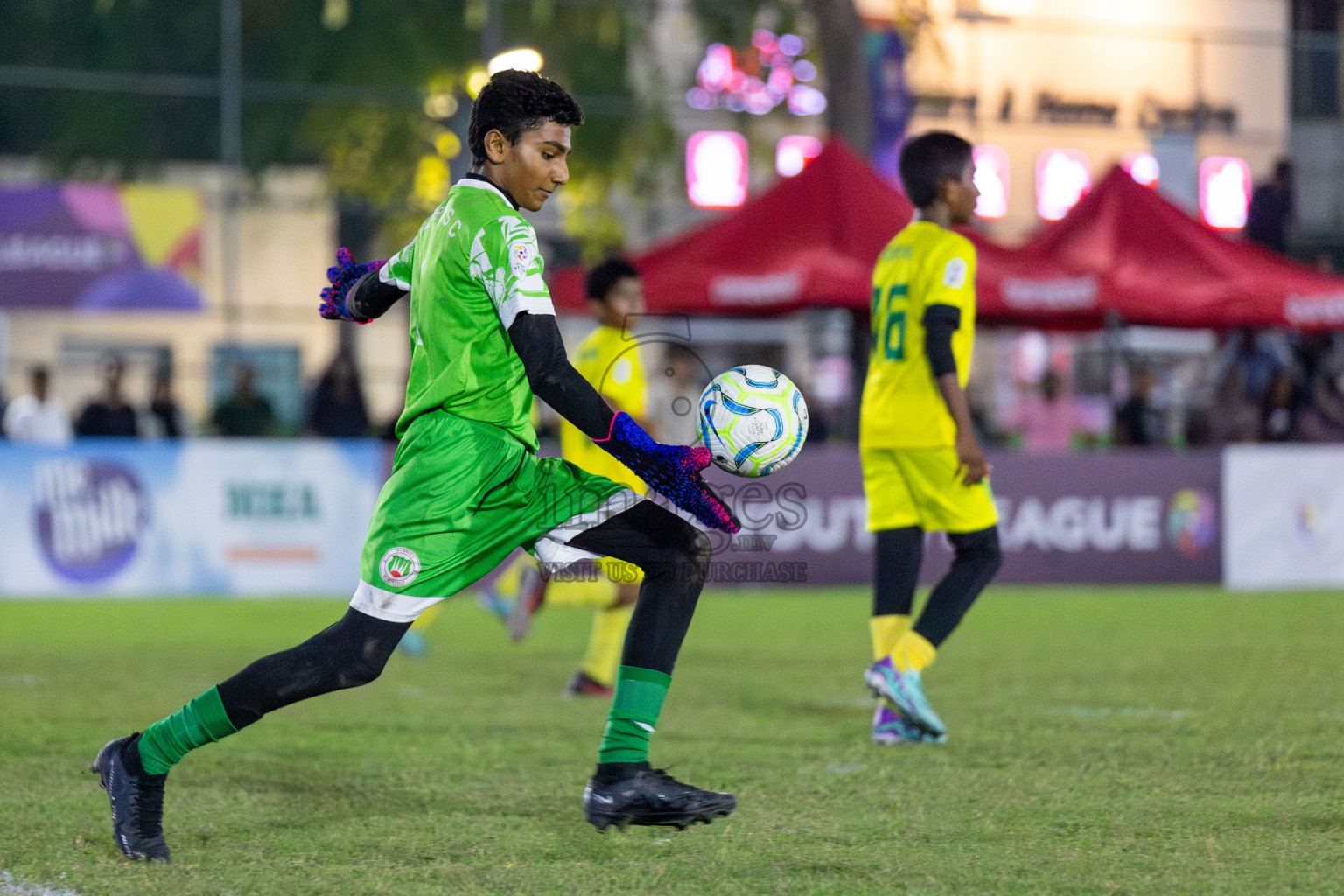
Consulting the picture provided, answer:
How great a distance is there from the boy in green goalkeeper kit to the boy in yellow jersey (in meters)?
2.15

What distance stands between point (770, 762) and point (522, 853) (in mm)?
1621

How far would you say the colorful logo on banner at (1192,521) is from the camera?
14164mm

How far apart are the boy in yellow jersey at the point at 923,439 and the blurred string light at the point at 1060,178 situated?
22.8 meters

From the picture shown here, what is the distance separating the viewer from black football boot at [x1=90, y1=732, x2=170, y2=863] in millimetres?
4234

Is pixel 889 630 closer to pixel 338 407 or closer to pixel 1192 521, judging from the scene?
pixel 1192 521

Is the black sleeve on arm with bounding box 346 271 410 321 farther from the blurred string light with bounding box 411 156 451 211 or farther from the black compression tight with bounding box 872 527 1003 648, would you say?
the blurred string light with bounding box 411 156 451 211

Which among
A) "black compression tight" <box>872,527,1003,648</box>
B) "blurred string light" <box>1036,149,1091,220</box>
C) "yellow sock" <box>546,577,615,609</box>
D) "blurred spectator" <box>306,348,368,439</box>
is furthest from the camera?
"blurred string light" <box>1036,149,1091,220</box>

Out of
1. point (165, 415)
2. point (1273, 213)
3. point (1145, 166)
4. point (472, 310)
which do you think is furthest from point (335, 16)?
point (472, 310)

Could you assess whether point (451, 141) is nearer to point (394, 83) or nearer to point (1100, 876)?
point (394, 83)

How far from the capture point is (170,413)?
1572cm

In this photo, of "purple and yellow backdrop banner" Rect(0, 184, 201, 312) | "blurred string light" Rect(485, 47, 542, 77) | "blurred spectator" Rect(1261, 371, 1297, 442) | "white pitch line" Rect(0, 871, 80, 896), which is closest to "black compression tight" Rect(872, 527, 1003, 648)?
"white pitch line" Rect(0, 871, 80, 896)

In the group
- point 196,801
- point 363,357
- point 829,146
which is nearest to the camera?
point 196,801

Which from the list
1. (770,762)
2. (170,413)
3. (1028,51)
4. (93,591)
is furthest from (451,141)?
(770,762)

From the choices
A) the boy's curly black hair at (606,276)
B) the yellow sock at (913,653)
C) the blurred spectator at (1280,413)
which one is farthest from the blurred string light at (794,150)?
the yellow sock at (913,653)
